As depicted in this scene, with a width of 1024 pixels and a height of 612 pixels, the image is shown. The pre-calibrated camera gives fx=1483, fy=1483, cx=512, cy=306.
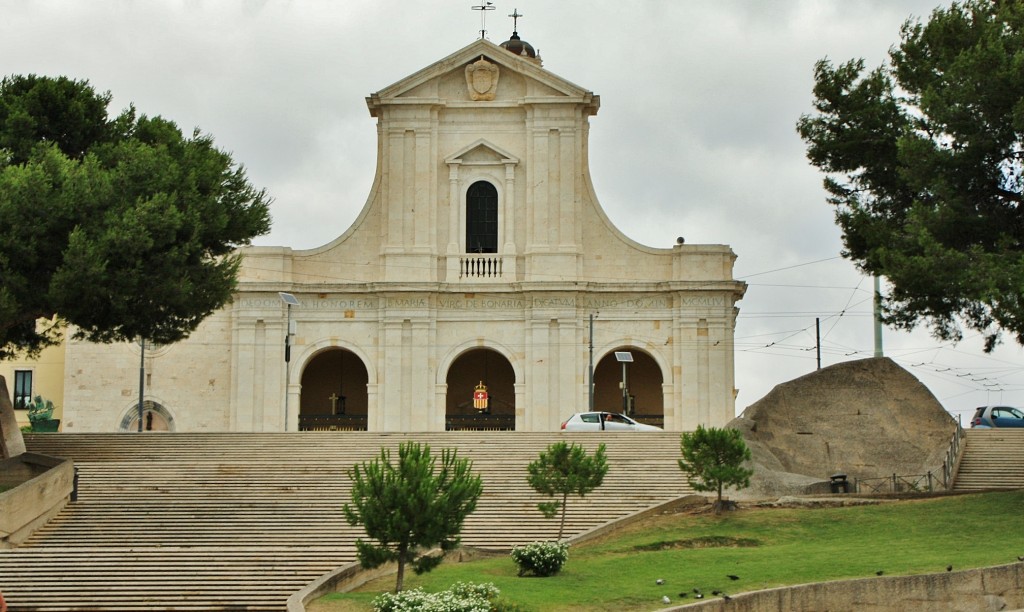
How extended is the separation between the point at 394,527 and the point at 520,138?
103 feet

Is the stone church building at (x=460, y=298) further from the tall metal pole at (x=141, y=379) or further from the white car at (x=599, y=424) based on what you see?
the white car at (x=599, y=424)

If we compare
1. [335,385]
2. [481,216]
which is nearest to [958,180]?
[481,216]

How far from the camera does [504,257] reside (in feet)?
164

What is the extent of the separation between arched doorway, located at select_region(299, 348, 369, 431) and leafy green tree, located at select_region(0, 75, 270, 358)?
1721 centimetres

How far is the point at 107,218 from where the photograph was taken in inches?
1251

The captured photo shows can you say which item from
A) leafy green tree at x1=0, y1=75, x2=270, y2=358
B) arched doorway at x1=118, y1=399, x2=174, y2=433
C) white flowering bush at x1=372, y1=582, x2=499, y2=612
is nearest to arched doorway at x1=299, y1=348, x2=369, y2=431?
arched doorway at x1=118, y1=399, x2=174, y2=433

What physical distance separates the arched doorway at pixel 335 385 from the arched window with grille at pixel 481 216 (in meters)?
6.06

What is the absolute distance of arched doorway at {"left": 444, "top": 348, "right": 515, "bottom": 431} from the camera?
2052 inches

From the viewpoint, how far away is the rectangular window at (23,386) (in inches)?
2117

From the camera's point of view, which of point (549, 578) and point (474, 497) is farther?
point (549, 578)

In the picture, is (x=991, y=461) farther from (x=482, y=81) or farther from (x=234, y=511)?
(x=482, y=81)

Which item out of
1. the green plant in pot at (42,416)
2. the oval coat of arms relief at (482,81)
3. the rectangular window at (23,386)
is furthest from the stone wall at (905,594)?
the rectangular window at (23,386)

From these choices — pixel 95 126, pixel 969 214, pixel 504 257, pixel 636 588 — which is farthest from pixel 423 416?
pixel 636 588

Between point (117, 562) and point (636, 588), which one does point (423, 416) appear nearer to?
point (117, 562)
